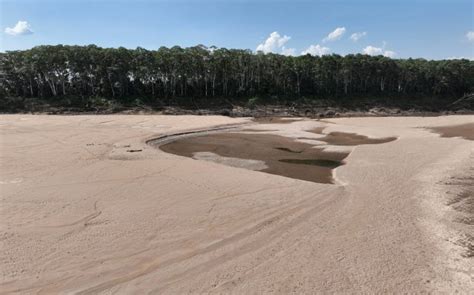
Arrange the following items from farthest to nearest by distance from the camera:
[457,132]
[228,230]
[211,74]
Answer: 1. [211,74]
2. [457,132]
3. [228,230]

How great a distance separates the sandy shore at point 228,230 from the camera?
7285mm

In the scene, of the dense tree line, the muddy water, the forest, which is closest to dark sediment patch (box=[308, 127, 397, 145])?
the muddy water

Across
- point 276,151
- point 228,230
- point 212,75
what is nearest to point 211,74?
point 212,75

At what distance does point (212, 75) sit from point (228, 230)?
6685 centimetres

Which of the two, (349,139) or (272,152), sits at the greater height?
(349,139)

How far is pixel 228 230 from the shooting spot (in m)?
9.67

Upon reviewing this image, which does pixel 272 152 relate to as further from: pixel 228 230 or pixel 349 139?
pixel 228 230

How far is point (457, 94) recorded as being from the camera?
85.3 m

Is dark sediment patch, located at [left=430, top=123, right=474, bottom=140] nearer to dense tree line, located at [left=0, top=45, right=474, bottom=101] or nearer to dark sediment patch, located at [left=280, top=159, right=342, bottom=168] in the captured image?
dark sediment patch, located at [left=280, top=159, right=342, bottom=168]

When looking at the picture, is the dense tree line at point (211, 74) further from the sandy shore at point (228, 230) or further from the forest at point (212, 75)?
the sandy shore at point (228, 230)

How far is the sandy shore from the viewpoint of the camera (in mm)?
7285

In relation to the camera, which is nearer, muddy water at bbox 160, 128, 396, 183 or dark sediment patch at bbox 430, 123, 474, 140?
muddy water at bbox 160, 128, 396, 183

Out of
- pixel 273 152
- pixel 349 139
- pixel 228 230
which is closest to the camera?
pixel 228 230

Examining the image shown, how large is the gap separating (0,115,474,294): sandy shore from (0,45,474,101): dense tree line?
5506 centimetres
